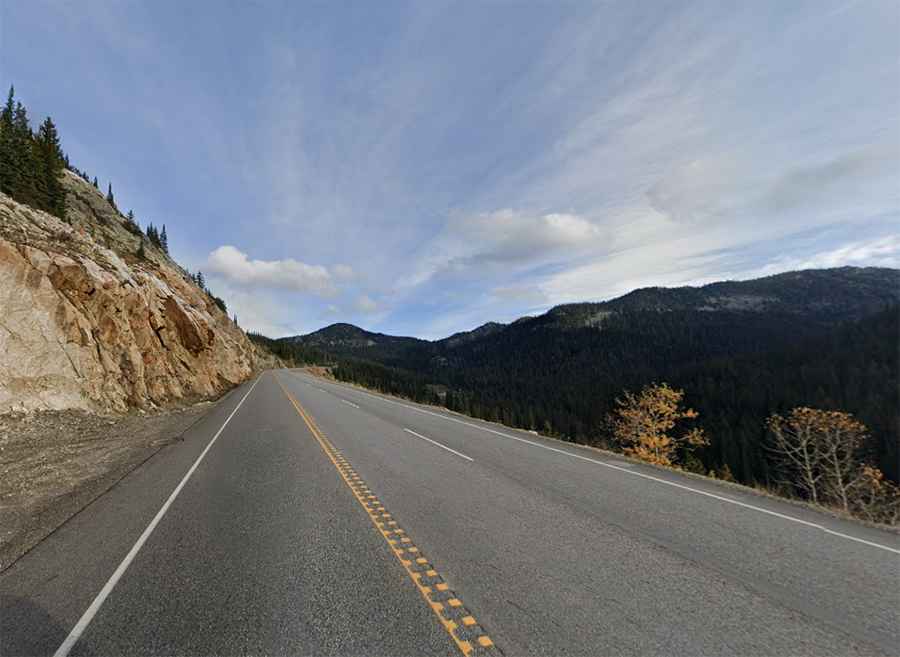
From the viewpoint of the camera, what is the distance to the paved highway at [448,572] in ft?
10.9

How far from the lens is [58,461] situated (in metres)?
9.38

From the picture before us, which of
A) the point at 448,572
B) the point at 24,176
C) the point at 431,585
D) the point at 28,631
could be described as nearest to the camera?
the point at 28,631

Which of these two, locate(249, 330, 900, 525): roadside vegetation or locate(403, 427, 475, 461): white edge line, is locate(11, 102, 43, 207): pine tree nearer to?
locate(403, 427, 475, 461): white edge line

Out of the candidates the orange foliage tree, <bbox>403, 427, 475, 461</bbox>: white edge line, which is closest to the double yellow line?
<bbox>403, 427, 475, 461</bbox>: white edge line

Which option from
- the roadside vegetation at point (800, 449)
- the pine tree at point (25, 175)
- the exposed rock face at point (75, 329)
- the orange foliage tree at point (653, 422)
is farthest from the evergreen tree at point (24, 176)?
the orange foliage tree at point (653, 422)

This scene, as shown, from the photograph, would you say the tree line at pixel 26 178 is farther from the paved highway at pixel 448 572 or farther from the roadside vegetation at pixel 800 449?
the roadside vegetation at pixel 800 449

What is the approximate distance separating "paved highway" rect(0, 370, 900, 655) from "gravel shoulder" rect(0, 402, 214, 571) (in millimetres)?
556

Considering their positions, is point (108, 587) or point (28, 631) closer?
point (28, 631)

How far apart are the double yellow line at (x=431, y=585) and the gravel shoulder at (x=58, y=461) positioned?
462cm

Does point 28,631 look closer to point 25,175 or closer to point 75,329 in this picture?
point 75,329

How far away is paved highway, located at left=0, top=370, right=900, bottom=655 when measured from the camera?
3.33 metres

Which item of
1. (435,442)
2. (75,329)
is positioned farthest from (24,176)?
(435,442)

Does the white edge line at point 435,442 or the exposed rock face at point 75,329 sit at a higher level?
the exposed rock face at point 75,329

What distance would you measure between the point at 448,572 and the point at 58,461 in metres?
11.1
